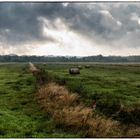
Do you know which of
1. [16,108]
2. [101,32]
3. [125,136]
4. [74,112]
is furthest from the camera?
[101,32]

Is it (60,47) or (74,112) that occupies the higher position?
(60,47)

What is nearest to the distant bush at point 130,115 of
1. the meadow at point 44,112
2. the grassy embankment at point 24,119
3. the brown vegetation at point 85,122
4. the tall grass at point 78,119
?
the meadow at point 44,112

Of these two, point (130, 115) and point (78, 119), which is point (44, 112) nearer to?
point (78, 119)

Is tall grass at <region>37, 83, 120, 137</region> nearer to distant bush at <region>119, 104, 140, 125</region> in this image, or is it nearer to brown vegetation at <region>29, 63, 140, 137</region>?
brown vegetation at <region>29, 63, 140, 137</region>

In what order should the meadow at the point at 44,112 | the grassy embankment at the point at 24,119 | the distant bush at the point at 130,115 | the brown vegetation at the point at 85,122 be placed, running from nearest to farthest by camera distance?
the grassy embankment at the point at 24,119, the brown vegetation at the point at 85,122, the meadow at the point at 44,112, the distant bush at the point at 130,115

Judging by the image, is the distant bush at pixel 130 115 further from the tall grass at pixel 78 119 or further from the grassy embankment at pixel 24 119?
the grassy embankment at pixel 24 119

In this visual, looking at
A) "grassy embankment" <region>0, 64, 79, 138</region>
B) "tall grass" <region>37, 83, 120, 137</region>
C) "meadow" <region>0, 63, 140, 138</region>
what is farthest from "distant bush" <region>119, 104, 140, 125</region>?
"grassy embankment" <region>0, 64, 79, 138</region>

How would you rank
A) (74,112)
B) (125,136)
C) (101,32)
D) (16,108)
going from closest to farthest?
1. (125,136)
2. (74,112)
3. (16,108)
4. (101,32)

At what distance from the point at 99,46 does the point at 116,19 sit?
229 cm

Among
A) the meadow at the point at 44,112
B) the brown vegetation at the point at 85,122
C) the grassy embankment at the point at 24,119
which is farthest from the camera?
the meadow at the point at 44,112

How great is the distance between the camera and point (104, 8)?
82.1 ft

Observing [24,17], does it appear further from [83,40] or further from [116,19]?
[116,19]

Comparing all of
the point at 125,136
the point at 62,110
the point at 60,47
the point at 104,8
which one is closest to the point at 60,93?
the point at 60,47

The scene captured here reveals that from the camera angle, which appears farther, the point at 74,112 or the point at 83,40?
the point at 83,40
